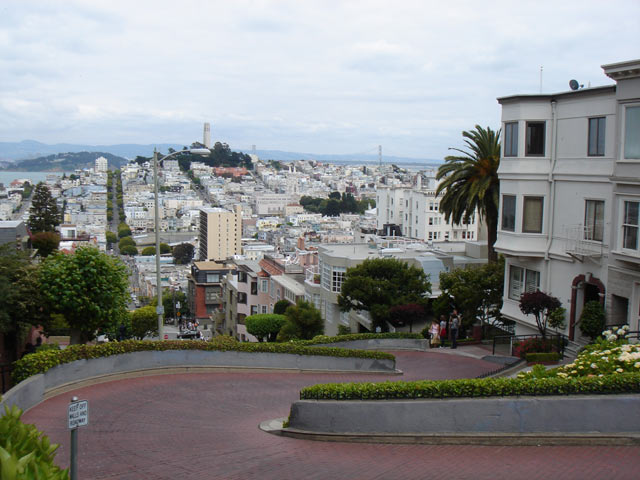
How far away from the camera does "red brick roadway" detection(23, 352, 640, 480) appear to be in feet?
30.4

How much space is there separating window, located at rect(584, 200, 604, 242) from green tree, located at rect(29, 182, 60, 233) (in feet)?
190

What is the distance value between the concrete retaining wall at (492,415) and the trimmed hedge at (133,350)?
247 inches

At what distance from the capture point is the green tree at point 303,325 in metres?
37.6

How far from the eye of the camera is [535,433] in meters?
10.2

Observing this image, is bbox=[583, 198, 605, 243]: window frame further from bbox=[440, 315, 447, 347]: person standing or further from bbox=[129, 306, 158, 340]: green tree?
bbox=[129, 306, 158, 340]: green tree

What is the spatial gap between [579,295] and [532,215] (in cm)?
282

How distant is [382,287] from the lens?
31531 mm

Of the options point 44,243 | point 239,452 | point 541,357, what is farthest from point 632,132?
point 44,243

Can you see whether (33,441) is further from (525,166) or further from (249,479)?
(525,166)

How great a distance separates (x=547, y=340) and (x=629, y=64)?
26.1 ft

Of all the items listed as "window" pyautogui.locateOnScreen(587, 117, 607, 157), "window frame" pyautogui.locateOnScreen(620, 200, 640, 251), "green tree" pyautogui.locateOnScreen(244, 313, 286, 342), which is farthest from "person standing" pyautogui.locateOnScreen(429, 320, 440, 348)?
"green tree" pyautogui.locateOnScreen(244, 313, 286, 342)

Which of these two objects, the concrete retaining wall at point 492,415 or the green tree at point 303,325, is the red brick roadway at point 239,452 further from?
the green tree at point 303,325

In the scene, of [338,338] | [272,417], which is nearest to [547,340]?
[338,338]

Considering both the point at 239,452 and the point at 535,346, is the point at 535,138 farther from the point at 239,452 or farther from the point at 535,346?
the point at 239,452
